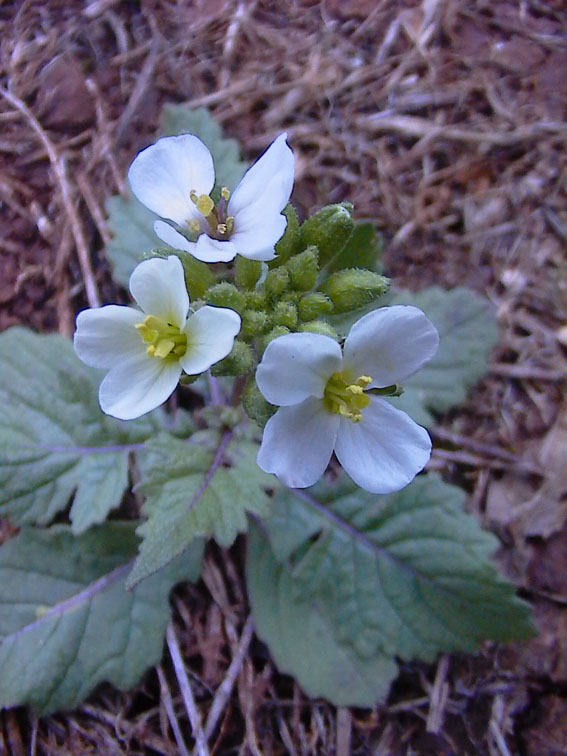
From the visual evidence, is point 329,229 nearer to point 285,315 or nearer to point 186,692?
point 285,315

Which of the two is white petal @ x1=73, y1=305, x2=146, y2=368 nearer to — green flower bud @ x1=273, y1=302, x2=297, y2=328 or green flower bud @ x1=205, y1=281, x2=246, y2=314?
green flower bud @ x1=205, y1=281, x2=246, y2=314

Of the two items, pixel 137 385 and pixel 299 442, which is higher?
pixel 137 385

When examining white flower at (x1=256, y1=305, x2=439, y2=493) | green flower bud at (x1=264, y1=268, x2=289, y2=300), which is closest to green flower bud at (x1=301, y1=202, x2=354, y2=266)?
green flower bud at (x1=264, y1=268, x2=289, y2=300)

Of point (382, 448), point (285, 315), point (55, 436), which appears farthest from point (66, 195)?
point (382, 448)

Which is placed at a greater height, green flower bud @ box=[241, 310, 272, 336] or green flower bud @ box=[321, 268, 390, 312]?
green flower bud @ box=[241, 310, 272, 336]

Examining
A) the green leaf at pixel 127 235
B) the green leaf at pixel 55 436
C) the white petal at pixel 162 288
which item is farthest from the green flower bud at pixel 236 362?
the green leaf at pixel 127 235
